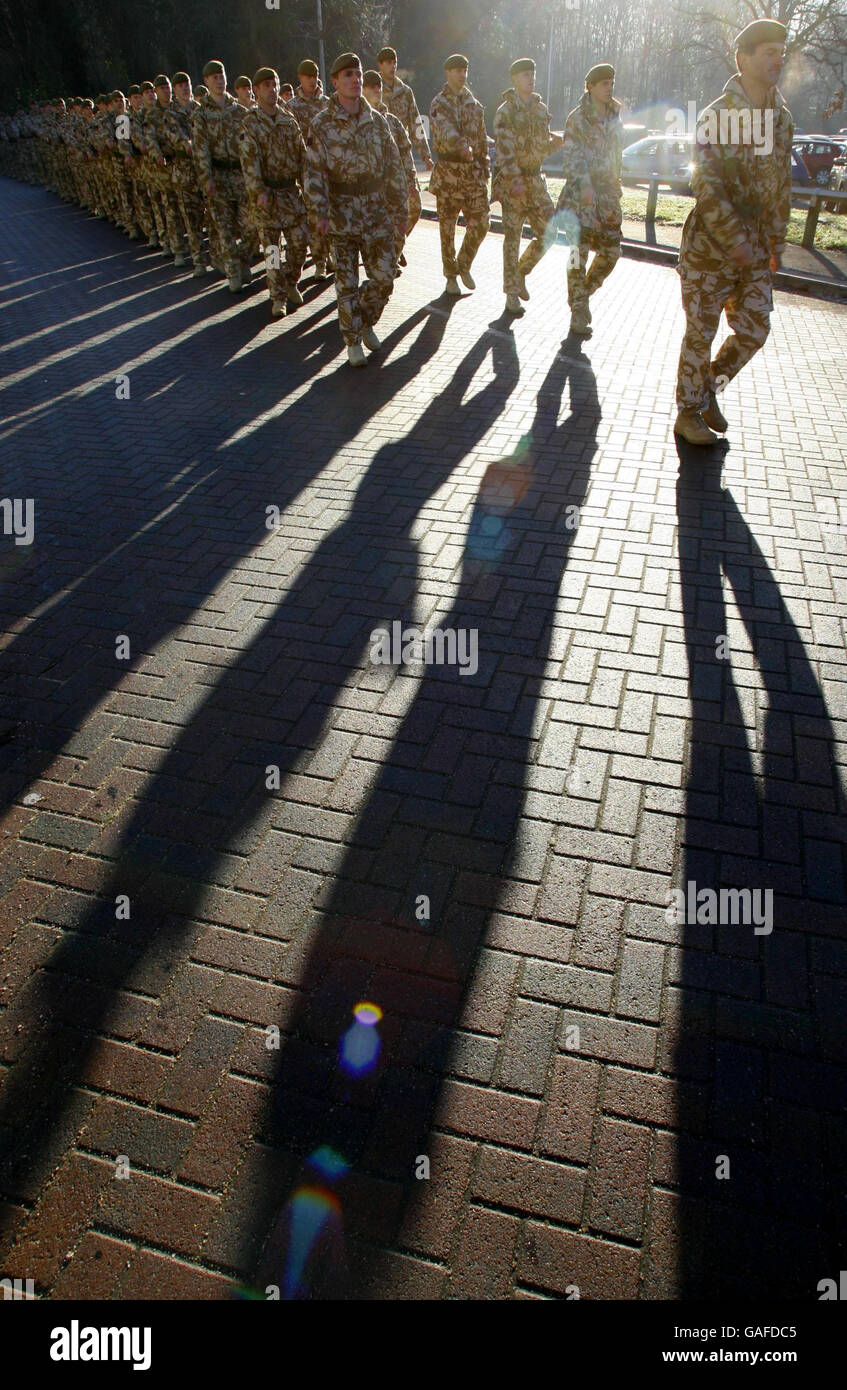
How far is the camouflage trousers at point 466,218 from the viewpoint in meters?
9.70

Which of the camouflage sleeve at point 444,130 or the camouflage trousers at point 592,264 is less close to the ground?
the camouflage sleeve at point 444,130

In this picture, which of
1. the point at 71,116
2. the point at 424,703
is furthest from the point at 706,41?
the point at 424,703

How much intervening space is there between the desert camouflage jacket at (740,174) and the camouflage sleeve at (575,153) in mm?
2805

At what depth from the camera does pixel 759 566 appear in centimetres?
462

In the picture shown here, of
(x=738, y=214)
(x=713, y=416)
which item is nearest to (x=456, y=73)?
(x=738, y=214)

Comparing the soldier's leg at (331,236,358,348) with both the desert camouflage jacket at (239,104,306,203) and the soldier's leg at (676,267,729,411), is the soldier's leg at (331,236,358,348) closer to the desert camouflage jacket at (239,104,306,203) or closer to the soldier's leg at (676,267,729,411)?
the desert camouflage jacket at (239,104,306,203)

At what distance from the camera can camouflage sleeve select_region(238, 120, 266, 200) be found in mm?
9180

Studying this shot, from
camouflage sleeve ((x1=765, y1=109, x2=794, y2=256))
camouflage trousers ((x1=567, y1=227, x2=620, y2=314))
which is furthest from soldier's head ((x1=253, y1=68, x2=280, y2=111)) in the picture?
camouflage sleeve ((x1=765, y1=109, x2=794, y2=256))

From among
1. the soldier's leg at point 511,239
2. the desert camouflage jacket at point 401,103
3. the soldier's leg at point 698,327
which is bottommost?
the soldier's leg at point 698,327

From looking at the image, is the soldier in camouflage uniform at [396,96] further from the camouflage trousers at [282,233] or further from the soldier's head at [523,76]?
the soldier's head at [523,76]

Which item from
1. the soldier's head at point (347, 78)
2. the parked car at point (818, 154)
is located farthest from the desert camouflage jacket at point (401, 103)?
the parked car at point (818, 154)

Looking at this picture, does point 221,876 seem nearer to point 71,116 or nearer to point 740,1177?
point 740,1177

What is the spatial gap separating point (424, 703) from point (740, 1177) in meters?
2.20

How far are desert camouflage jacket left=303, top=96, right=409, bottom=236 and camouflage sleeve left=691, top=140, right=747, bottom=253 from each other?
10.6 feet
